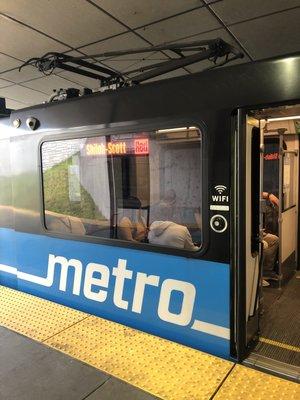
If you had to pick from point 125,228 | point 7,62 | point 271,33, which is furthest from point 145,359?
point 7,62

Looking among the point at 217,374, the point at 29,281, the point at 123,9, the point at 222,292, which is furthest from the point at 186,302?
the point at 123,9

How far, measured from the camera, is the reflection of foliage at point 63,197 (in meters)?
3.00

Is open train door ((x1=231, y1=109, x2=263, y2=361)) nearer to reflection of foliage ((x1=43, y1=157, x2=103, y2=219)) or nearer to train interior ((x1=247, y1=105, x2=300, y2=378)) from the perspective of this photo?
train interior ((x1=247, y1=105, x2=300, y2=378))

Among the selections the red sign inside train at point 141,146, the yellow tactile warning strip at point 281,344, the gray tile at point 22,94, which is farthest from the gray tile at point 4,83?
the yellow tactile warning strip at point 281,344

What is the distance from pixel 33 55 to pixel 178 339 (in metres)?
3.70

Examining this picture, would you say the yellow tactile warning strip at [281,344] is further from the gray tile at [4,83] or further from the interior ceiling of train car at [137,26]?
the gray tile at [4,83]

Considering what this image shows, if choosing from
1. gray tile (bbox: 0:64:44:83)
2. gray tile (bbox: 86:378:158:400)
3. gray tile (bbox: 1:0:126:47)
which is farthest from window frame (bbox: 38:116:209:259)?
gray tile (bbox: 0:64:44:83)

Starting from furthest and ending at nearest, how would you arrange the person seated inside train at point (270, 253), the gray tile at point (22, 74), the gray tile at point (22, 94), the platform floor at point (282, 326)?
the gray tile at point (22, 94) → the gray tile at point (22, 74) → the person seated inside train at point (270, 253) → the platform floor at point (282, 326)

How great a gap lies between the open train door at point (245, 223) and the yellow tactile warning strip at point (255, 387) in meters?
0.18

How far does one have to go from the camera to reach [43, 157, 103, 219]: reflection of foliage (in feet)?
9.85

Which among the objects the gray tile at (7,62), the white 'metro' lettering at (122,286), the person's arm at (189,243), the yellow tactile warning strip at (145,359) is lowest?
the yellow tactile warning strip at (145,359)

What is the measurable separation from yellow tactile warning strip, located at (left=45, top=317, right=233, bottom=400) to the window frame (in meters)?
0.61

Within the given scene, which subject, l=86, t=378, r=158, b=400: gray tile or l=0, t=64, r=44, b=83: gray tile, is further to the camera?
l=0, t=64, r=44, b=83: gray tile

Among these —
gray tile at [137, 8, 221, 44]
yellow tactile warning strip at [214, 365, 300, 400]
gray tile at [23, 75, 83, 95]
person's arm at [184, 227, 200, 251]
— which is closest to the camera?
yellow tactile warning strip at [214, 365, 300, 400]
